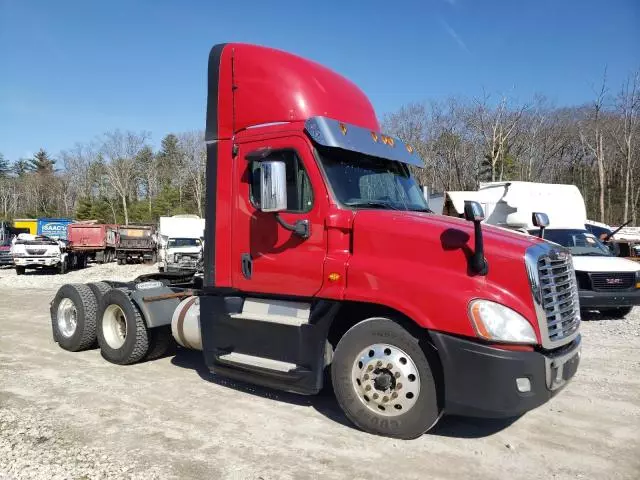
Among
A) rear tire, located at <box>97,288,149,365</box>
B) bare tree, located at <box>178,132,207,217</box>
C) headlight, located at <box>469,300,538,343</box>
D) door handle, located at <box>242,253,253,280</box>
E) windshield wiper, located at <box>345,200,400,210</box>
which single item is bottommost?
rear tire, located at <box>97,288,149,365</box>

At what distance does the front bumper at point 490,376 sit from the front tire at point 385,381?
19 cm

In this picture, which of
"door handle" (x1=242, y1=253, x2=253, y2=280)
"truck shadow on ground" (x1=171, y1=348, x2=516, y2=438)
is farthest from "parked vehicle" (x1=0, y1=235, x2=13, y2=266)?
"door handle" (x1=242, y1=253, x2=253, y2=280)

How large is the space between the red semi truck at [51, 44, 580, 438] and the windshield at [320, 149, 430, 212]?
16mm

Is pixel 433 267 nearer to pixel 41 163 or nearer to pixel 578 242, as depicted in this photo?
pixel 578 242

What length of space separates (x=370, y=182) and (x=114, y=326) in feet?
13.9

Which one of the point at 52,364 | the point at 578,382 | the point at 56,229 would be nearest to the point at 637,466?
the point at 578,382

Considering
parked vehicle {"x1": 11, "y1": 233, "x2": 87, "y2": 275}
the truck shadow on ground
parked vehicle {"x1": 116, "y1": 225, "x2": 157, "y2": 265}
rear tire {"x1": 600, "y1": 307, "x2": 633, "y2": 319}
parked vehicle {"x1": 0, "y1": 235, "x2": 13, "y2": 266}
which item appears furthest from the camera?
parked vehicle {"x1": 116, "y1": 225, "x2": 157, "y2": 265}

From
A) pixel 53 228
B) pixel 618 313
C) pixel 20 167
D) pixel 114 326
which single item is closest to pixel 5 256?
pixel 53 228

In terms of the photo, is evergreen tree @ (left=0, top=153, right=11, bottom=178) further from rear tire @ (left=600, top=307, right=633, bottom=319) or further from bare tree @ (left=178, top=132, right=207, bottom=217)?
rear tire @ (left=600, top=307, right=633, bottom=319)

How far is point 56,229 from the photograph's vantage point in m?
49.7

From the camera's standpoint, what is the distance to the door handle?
17.2ft

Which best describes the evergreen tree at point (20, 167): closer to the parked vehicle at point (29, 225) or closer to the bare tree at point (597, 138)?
the parked vehicle at point (29, 225)

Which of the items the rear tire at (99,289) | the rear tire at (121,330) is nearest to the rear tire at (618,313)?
the rear tire at (121,330)

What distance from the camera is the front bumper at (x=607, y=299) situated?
10047mm
